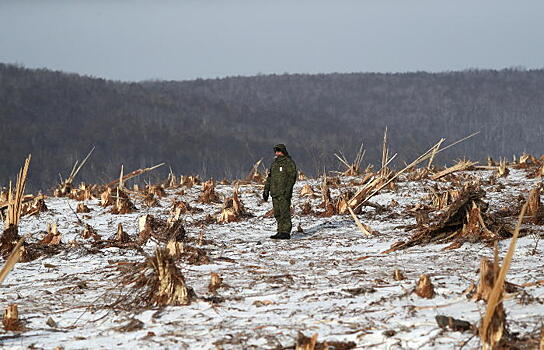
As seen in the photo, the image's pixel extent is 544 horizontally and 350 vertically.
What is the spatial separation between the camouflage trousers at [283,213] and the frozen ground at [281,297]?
0.26 meters

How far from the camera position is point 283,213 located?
30.2 feet

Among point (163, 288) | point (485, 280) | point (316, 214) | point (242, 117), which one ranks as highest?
point (242, 117)

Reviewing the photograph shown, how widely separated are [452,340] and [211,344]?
1.49m

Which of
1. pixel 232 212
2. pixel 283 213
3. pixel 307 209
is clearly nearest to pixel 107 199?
pixel 232 212

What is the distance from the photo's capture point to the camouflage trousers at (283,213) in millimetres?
9094

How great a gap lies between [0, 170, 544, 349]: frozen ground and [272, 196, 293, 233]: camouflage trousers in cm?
26

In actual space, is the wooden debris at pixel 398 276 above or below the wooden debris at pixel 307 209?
above

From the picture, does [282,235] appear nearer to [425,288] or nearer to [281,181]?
[281,181]

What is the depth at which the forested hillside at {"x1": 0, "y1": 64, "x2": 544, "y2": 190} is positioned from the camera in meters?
97.2

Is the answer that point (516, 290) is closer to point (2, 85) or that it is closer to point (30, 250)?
point (30, 250)

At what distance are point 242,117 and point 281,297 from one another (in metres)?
124

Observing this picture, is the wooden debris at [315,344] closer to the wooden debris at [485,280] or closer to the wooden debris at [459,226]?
the wooden debris at [485,280]

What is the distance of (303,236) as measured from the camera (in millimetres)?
9375

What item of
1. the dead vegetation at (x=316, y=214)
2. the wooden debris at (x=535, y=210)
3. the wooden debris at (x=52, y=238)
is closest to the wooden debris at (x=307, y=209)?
the dead vegetation at (x=316, y=214)
